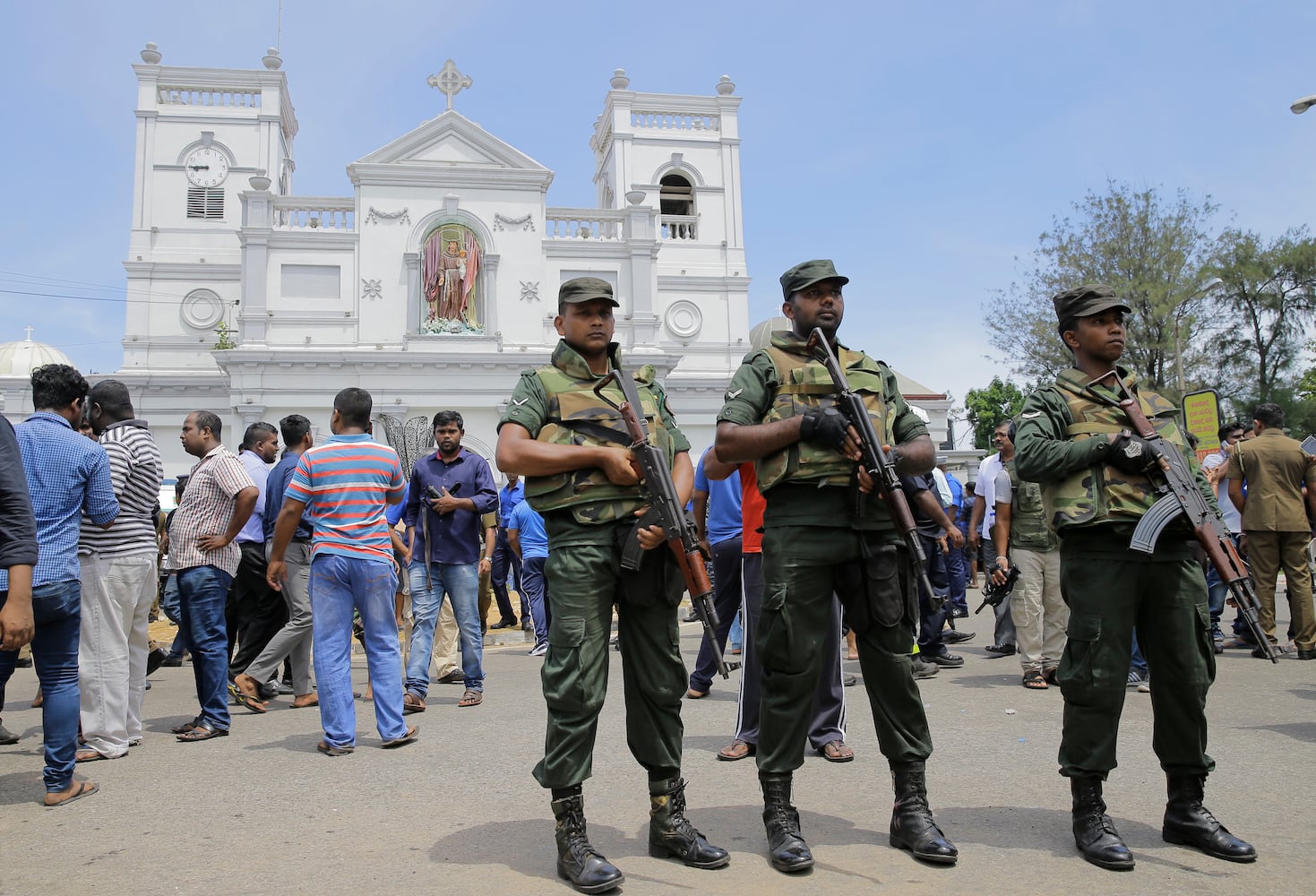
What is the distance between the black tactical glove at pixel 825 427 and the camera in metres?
3.57

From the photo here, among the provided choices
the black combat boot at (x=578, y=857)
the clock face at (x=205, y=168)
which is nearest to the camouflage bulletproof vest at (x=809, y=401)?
the black combat boot at (x=578, y=857)

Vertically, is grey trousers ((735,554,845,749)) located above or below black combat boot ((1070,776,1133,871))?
above

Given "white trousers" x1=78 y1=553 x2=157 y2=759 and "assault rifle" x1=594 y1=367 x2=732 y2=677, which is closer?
"assault rifle" x1=594 y1=367 x2=732 y2=677

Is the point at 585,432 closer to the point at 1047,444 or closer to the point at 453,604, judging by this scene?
the point at 1047,444

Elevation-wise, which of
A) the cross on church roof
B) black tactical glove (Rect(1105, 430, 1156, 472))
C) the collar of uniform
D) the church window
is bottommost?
black tactical glove (Rect(1105, 430, 1156, 472))

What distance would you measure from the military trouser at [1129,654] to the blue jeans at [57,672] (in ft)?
13.7

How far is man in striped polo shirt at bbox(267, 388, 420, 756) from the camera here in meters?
5.61

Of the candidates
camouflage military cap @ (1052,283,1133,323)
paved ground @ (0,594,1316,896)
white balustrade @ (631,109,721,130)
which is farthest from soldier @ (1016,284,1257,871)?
white balustrade @ (631,109,721,130)

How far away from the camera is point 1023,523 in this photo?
24.5 feet

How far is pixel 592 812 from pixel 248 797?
1607 millimetres

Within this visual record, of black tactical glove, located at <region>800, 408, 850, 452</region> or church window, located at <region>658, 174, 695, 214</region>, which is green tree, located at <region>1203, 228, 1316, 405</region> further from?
black tactical glove, located at <region>800, 408, 850, 452</region>

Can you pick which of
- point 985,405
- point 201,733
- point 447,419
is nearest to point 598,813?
point 201,733

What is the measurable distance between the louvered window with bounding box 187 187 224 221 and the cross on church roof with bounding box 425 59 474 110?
901cm

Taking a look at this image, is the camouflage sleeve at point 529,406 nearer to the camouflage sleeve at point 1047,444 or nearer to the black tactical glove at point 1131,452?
the camouflage sleeve at point 1047,444
